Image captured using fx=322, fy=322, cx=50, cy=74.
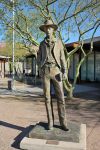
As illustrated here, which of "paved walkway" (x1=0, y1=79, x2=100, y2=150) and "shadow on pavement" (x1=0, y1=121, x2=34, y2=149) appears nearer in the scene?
"shadow on pavement" (x1=0, y1=121, x2=34, y2=149)

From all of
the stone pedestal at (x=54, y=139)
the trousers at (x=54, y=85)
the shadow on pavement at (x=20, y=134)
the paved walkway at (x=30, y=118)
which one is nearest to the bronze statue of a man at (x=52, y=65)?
the trousers at (x=54, y=85)

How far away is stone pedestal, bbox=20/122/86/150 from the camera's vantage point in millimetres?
6664

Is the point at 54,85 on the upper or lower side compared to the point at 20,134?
upper

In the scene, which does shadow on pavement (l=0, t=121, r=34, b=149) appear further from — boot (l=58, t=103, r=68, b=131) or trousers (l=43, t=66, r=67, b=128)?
boot (l=58, t=103, r=68, b=131)

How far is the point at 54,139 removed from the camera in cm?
702

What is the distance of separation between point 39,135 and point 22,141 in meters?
0.43

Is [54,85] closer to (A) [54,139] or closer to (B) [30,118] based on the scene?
(A) [54,139]

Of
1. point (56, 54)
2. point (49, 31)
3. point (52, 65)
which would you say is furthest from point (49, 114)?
point (49, 31)

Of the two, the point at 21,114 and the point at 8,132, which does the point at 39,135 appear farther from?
the point at 21,114

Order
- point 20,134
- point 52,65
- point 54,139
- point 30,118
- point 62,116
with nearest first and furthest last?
point 54,139
point 52,65
point 62,116
point 20,134
point 30,118

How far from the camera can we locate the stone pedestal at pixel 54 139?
6.66 metres

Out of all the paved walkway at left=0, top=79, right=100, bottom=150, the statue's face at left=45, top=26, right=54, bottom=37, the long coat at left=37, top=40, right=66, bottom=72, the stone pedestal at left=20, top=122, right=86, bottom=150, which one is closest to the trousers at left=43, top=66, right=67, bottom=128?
the long coat at left=37, top=40, right=66, bottom=72

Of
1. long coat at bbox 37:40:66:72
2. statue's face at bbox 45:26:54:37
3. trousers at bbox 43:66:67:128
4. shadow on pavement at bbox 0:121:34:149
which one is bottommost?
shadow on pavement at bbox 0:121:34:149

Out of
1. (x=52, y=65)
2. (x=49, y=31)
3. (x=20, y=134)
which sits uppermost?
(x=49, y=31)
